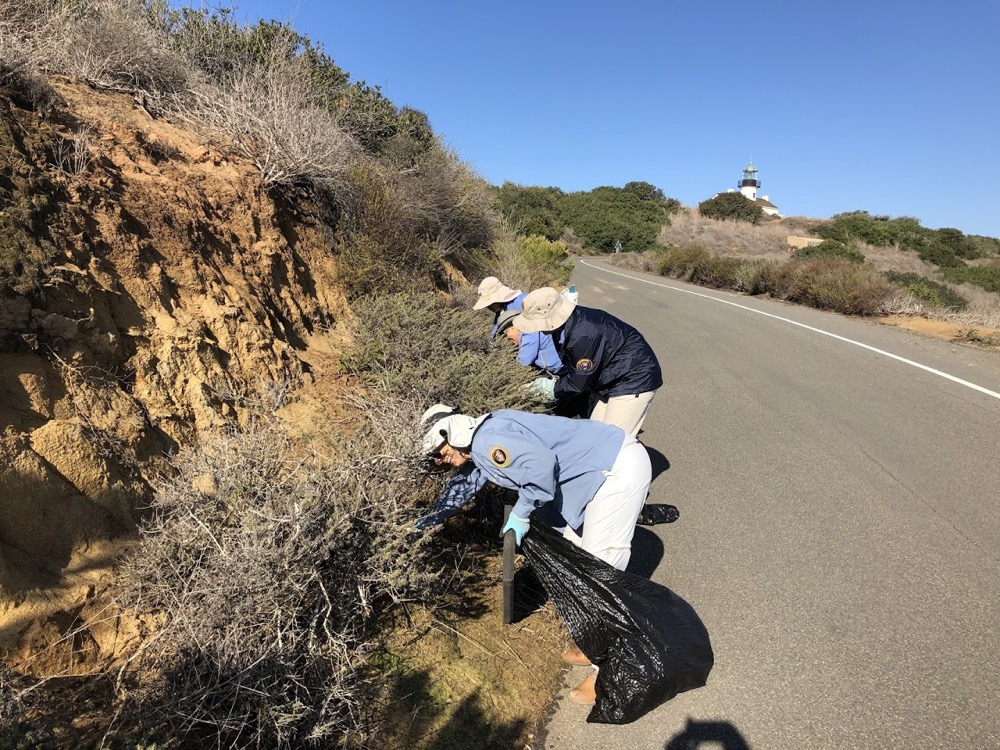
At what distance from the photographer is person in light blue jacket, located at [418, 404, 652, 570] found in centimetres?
277

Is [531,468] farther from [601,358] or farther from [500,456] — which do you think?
[601,358]

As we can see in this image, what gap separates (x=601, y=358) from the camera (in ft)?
13.3

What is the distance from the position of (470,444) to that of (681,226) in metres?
47.6

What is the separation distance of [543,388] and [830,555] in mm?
2226

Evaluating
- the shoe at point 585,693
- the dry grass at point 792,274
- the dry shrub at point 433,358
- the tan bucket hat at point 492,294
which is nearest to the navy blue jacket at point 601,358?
the dry shrub at point 433,358

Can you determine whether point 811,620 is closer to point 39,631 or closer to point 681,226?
point 39,631

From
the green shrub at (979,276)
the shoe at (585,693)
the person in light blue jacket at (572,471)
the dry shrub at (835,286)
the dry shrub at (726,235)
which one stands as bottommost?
the shoe at (585,693)

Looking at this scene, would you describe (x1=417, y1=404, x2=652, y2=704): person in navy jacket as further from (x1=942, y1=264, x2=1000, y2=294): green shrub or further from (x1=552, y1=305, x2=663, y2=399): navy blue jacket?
(x1=942, y1=264, x2=1000, y2=294): green shrub

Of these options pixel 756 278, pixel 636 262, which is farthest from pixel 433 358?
pixel 636 262

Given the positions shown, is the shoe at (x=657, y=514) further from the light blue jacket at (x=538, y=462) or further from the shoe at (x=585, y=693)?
the shoe at (x=585, y=693)

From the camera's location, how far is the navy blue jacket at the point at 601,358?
3961 millimetres

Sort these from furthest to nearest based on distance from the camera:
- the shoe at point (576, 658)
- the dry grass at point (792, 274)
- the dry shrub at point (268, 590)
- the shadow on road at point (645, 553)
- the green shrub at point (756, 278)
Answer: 1. the green shrub at point (756, 278)
2. the dry grass at point (792, 274)
3. the shadow on road at point (645, 553)
4. the shoe at point (576, 658)
5. the dry shrub at point (268, 590)

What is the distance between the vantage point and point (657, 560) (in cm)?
378

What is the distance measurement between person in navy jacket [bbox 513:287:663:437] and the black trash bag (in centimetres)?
153
